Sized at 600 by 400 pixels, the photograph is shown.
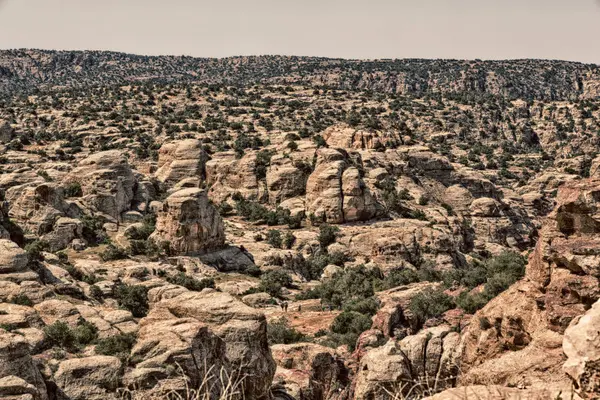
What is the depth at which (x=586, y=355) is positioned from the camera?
645 cm

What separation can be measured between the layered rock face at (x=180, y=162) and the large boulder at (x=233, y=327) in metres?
39.9

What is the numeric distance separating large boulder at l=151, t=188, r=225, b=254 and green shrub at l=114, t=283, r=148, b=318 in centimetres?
1054

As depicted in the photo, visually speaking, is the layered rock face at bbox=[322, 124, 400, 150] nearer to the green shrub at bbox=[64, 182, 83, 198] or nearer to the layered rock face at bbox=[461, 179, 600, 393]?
the green shrub at bbox=[64, 182, 83, 198]

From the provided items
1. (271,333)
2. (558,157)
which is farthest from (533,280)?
(558,157)

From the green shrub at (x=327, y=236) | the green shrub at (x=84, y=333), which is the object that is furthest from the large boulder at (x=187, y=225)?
→ the green shrub at (x=84, y=333)

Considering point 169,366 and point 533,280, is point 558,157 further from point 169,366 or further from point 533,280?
point 169,366

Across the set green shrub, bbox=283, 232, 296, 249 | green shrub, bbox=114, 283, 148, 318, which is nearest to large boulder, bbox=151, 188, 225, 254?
green shrub, bbox=283, 232, 296, 249

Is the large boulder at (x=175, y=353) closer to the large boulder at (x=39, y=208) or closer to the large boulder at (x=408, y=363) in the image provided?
the large boulder at (x=408, y=363)

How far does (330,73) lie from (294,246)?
374ft

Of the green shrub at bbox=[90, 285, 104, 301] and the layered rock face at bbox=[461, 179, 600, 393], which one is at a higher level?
the layered rock face at bbox=[461, 179, 600, 393]

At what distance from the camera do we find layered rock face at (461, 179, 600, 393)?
14.4 meters

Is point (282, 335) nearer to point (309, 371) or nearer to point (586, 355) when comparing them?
point (309, 371)

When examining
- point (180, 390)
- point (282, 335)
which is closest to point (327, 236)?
point (282, 335)

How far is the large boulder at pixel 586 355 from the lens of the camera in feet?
21.0
